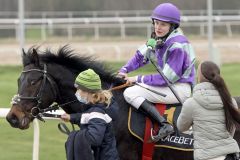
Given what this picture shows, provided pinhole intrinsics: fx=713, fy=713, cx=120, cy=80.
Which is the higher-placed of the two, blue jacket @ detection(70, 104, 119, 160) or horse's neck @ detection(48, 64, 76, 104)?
horse's neck @ detection(48, 64, 76, 104)

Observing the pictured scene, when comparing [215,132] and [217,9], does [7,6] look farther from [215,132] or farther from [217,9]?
[215,132]

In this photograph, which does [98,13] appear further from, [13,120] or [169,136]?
[13,120]

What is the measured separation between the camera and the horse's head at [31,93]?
617 cm

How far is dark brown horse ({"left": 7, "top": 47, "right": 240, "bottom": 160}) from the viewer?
6219mm

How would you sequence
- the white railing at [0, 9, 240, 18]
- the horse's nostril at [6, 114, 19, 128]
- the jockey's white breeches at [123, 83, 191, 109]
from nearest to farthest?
the horse's nostril at [6, 114, 19, 128]
the jockey's white breeches at [123, 83, 191, 109]
the white railing at [0, 9, 240, 18]

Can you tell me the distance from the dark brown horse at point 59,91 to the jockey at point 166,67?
0.66ft

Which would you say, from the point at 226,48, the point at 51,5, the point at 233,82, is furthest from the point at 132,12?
the point at 233,82

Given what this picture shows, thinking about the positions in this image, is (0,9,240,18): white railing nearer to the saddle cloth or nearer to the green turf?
the green turf

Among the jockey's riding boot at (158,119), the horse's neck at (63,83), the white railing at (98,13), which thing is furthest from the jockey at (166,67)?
the white railing at (98,13)

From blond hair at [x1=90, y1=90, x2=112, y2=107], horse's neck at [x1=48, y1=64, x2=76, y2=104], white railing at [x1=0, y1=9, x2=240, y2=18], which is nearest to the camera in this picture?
blond hair at [x1=90, y1=90, x2=112, y2=107]

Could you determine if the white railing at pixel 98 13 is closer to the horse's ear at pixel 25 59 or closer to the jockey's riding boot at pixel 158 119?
the horse's ear at pixel 25 59

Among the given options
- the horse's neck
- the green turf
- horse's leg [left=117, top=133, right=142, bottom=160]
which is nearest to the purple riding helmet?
the horse's neck

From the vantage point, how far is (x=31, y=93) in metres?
6.25

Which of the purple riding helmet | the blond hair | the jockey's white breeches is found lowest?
the jockey's white breeches
